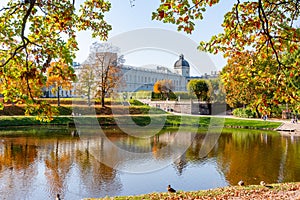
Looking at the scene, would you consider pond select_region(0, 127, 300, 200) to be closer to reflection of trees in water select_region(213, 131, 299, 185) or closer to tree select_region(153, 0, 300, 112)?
reflection of trees in water select_region(213, 131, 299, 185)

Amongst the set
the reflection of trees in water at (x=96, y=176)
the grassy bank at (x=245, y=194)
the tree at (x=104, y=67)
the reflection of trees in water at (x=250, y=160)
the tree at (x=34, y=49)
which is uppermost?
the tree at (x=104, y=67)

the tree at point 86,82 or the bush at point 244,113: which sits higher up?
the tree at point 86,82

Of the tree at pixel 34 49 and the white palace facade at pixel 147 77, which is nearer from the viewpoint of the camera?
the tree at pixel 34 49

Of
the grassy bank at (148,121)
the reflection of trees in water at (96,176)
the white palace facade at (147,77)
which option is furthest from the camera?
the white palace facade at (147,77)

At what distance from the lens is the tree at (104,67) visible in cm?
3019

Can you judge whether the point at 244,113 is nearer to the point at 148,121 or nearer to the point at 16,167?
the point at 148,121

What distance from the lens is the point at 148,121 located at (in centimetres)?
2909

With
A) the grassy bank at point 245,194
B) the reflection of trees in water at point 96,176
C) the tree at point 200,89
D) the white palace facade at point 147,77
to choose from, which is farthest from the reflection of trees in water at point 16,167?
the white palace facade at point 147,77

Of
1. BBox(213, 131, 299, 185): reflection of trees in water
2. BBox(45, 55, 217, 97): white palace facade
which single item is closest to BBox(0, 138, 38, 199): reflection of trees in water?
BBox(213, 131, 299, 185): reflection of trees in water

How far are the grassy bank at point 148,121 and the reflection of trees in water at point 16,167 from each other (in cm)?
913

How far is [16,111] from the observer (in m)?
28.8

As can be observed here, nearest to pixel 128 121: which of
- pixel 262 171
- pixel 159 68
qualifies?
pixel 262 171

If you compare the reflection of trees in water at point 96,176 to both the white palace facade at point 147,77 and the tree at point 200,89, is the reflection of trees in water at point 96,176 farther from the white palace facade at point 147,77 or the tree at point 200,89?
the white palace facade at point 147,77

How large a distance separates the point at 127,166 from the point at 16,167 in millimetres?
4040
